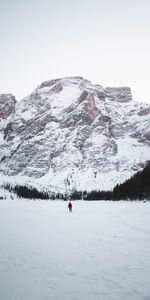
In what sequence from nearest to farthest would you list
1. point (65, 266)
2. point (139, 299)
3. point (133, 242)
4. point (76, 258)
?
point (139, 299), point (65, 266), point (76, 258), point (133, 242)

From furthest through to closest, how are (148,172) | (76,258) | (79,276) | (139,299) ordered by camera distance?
(148,172) < (76,258) < (79,276) < (139,299)

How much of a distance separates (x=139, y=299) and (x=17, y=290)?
3.85 meters

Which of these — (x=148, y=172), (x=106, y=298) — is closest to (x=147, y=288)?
(x=106, y=298)

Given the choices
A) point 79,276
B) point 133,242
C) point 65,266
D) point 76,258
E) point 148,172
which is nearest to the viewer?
point 79,276

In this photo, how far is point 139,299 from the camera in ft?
28.2

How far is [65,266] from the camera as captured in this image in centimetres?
1207

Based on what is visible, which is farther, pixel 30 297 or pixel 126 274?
pixel 126 274

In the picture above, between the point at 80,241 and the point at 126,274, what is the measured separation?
7198 mm

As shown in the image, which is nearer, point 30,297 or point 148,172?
point 30,297

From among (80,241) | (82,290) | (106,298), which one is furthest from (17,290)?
(80,241)

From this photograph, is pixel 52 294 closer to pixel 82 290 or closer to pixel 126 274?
pixel 82 290

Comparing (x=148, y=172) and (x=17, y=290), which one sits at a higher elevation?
(x=148, y=172)

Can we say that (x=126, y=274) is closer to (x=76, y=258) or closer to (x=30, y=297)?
(x=76, y=258)

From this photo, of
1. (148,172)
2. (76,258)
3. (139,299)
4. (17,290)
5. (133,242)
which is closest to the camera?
(139,299)
